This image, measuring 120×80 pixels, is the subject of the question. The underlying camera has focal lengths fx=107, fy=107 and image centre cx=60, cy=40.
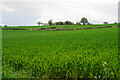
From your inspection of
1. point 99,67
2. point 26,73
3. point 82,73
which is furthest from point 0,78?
point 99,67

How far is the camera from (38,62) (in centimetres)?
512

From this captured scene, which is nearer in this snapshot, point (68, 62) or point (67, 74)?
point (67, 74)

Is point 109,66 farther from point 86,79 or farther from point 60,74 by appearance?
point 60,74

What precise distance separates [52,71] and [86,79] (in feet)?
4.47

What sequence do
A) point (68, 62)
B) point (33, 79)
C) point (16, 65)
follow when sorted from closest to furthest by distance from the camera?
point (33, 79)
point (68, 62)
point (16, 65)

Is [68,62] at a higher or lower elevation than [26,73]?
higher

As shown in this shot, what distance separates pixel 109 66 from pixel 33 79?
9.81 ft

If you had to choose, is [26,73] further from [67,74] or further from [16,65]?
[67,74]

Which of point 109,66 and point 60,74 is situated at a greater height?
point 109,66

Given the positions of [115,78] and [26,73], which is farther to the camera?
[26,73]

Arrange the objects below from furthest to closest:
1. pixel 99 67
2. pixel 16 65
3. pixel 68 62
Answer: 1. pixel 16 65
2. pixel 68 62
3. pixel 99 67

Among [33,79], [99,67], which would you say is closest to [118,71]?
[99,67]

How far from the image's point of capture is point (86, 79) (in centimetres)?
387

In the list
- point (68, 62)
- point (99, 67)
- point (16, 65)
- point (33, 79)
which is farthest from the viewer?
point (16, 65)
